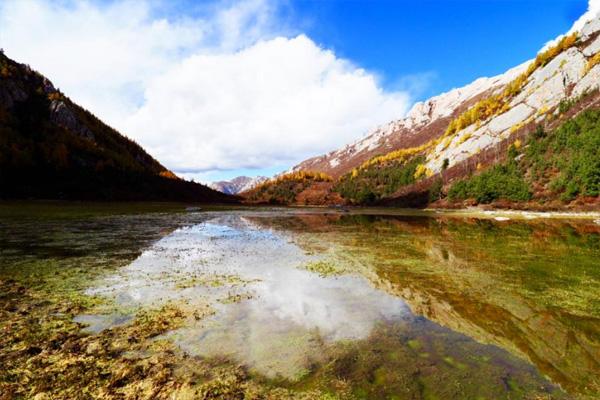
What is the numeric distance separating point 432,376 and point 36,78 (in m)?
Result: 213

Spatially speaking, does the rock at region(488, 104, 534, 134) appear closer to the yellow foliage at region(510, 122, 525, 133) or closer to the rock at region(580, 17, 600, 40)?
the yellow foliage at region(510, 122, 525, 133)

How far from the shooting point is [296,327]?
33.3 feet

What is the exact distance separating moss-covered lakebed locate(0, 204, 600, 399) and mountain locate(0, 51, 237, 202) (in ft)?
325

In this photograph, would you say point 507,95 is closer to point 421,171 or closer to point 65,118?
point 421,171

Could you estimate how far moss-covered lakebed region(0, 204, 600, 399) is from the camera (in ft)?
22.8

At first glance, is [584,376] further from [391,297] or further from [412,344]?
[391,297]

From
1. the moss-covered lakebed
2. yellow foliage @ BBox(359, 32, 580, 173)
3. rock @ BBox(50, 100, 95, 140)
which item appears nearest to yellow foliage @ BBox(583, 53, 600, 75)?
yellow foliage @ BBox(359, 32, 580, 173)

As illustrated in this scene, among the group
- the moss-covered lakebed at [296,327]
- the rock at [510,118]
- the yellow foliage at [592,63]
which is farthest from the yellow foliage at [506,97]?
the moss-covered lakebed at [296,327]

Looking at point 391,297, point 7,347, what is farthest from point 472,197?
point 7,347

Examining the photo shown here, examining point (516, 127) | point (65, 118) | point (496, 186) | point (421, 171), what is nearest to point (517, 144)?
point (516, 127)

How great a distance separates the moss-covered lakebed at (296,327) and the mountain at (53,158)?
9907 cm

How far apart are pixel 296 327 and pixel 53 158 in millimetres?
139637

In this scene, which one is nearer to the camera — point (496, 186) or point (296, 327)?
point (296, 327)

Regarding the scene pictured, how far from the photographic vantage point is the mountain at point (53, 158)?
103 meters
